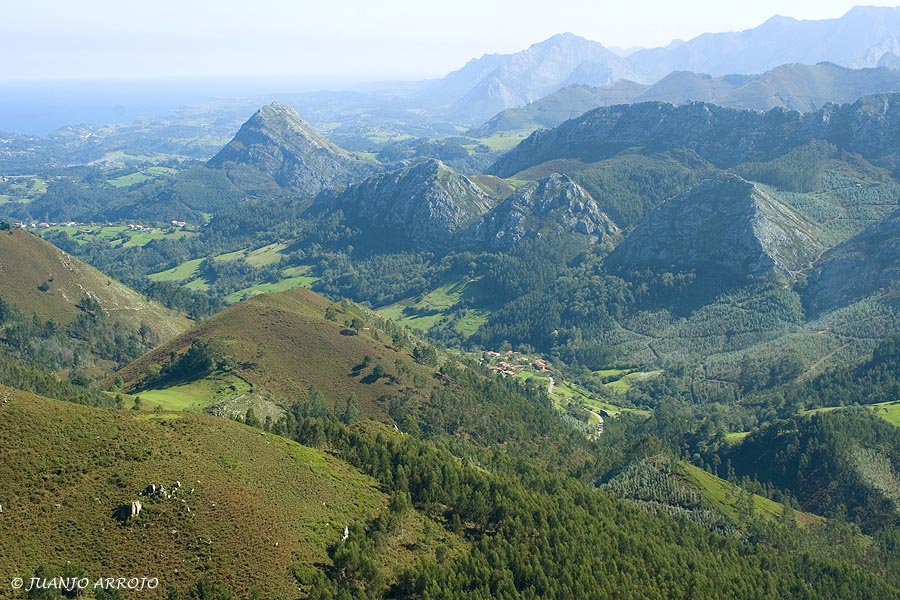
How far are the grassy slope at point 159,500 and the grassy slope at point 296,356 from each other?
225ft

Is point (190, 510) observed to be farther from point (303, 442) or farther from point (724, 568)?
point (724, 568)

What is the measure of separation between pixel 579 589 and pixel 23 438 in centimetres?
6809

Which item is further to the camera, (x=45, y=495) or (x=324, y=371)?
(x=324, y=371)

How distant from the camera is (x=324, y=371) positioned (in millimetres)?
169875

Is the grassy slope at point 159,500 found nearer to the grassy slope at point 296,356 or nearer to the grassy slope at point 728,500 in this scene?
the grassy slope at point 296,356

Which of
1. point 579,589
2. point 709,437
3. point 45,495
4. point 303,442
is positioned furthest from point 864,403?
point 45,495

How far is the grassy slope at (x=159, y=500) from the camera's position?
214 ft

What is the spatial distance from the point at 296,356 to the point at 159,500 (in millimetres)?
100726

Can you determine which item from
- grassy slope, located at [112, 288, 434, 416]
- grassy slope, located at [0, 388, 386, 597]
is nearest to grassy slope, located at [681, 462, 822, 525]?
grassy slope, located at [112, 288, 434, 416]

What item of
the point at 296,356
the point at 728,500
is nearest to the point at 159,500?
the point at 296,356

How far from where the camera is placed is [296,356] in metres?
172

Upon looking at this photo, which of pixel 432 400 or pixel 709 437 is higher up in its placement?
pixel 432 400

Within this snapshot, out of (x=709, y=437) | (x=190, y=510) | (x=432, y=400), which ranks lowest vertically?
(x=709, y=437)

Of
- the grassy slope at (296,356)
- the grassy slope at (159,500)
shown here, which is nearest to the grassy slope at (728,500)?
the grassy slope at (296,356)
